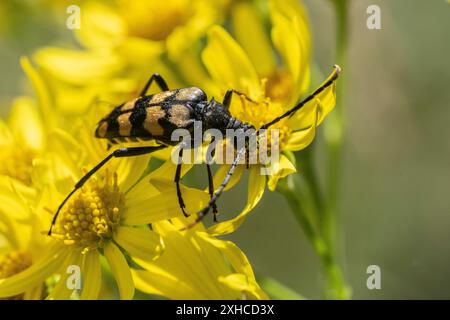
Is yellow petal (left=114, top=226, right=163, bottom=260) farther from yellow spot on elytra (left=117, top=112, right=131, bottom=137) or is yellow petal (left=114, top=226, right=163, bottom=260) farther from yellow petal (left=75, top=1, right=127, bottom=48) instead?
yellow petal (left=75, top=1, right=127, bottom=48)

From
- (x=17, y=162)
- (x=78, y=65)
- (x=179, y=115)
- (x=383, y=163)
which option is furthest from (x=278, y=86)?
(x=383, y=163)

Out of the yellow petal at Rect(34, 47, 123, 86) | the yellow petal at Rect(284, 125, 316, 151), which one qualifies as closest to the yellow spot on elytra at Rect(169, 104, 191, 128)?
the yellow petal at Rect(284, 125, 316, 151)

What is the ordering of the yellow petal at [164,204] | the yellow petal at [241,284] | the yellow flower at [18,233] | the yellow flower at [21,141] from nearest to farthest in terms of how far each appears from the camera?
the yellow petal at [241,284] → the yellow petal at [164,204] → the yellow flower at [18,233] → the yellow flower at [21,141]

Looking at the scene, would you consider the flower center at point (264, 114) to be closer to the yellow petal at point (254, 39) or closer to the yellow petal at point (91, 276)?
the yellow petal at point (254, 39)

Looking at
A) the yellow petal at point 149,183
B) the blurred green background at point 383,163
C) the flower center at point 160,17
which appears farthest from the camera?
the blurred green background at point 383,163

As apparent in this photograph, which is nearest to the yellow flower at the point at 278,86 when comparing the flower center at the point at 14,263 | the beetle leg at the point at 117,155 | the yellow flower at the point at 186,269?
the yellow flower at the point at 186,269

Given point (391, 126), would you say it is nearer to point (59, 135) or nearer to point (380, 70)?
point (380, 70)
